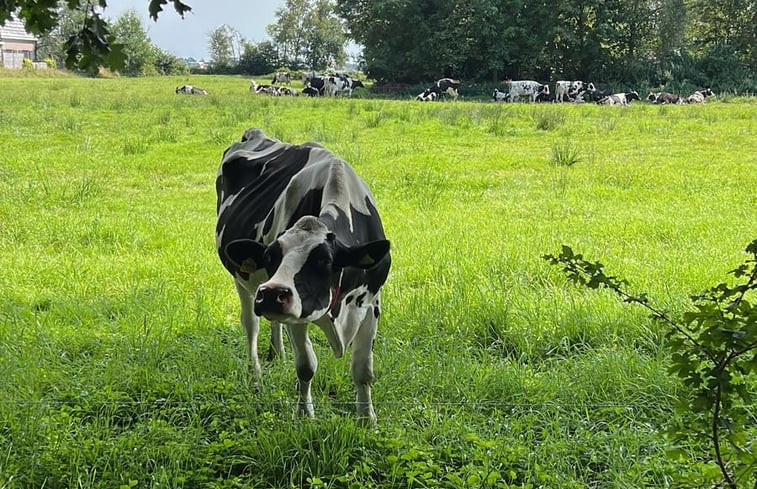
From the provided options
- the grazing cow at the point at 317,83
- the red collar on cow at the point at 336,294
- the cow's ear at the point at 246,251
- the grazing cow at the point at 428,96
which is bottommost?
the red collar on cow at the point at 336,294

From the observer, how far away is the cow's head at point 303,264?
245cm

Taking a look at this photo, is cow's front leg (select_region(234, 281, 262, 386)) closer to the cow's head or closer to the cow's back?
the cow's back

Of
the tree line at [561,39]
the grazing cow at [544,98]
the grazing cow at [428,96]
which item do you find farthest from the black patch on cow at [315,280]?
the tree line at [561,39]

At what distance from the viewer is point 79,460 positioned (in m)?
2.99

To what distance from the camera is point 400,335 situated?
440cm

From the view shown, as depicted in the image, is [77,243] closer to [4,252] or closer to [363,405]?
[4,252]

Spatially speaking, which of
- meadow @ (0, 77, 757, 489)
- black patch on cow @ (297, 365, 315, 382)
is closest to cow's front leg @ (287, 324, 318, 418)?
black patch on cow @ (297, 365, 315, 382)

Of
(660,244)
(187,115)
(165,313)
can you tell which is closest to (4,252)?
(165,313)

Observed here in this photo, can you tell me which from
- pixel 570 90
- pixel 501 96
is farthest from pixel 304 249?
pixel 570 90

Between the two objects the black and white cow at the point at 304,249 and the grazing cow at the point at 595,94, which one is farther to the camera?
the grazing cow at the point at 595,94

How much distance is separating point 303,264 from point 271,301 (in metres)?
0.26

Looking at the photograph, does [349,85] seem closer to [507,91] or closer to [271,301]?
[507,91]

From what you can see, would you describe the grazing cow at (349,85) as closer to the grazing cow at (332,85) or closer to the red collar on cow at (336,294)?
Result: the grazing cow at (332,85)

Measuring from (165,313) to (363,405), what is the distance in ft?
5.97
